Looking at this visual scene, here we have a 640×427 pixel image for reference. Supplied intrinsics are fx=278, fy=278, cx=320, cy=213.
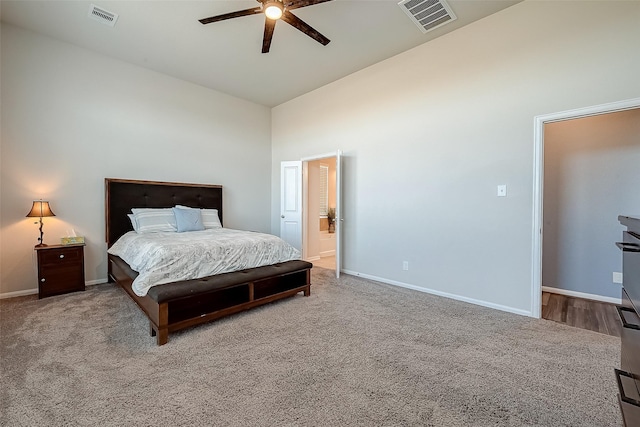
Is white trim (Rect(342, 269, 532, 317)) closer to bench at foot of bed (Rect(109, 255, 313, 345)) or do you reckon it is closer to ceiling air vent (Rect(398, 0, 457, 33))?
bench at foot of bed (Rect(109, 255, 313, 345))

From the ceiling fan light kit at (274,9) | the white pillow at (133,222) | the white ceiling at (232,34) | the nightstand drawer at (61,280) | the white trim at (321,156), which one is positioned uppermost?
the white ceiling at (232,34)

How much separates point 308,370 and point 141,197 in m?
3.63

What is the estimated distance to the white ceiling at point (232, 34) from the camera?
9.37ft

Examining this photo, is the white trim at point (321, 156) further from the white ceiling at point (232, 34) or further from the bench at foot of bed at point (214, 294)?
the bench at foot of bed at point (214, 294)

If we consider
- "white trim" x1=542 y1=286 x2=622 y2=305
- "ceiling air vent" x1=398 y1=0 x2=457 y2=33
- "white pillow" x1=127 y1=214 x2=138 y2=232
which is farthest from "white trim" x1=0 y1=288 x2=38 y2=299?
"white trim" x1=542 y1=286 x2=622 y2=305

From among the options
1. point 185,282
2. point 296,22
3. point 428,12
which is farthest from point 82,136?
point 428,12

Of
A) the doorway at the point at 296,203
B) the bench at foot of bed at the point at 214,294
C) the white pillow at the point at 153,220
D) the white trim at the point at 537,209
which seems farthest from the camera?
the doorway at the point at 296,203

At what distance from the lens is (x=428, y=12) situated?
2900 millimetres

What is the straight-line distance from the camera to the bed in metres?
2.28

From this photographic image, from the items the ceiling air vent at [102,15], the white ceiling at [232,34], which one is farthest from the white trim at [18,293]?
the ceiling air vent at [102,15]

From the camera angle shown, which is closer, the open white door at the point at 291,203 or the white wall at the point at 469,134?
the white wall at the point at 469,134

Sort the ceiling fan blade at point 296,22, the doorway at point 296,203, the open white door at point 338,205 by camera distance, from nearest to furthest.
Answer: the ceiling fan blade at point 296,22
the open white door at point 338,205
the doorway at point 296,203

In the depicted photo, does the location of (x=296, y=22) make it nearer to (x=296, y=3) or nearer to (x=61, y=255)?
(x=296, y=3)

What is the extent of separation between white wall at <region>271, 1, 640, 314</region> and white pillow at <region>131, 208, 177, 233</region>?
260cm
